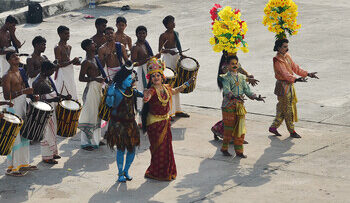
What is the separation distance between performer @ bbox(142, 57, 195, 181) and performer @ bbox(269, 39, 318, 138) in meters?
2.84

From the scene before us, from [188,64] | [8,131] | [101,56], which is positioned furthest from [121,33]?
[8,131]


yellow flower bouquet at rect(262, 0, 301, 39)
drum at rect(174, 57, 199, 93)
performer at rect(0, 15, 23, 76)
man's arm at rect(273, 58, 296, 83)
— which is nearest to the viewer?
yellow flower bouquet at rect(262, 0, 301, 39)

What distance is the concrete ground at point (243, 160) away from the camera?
10234mm

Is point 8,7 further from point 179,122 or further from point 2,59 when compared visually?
point 179,122

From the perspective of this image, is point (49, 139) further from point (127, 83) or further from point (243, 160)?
point (243, 160)

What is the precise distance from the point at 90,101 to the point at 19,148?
1.86 metres

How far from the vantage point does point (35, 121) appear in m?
10.6

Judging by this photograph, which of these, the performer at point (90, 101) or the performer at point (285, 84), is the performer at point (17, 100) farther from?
the performer at point (285, 84)

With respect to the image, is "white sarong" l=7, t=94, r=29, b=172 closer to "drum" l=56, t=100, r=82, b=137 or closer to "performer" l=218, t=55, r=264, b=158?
"drum" l=56, t=100, r=82, b=137

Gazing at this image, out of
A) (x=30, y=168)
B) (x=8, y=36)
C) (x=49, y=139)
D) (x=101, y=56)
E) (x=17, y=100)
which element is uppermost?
(x=8, y=36)

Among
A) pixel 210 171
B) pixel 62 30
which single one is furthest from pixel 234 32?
pixel 62 30

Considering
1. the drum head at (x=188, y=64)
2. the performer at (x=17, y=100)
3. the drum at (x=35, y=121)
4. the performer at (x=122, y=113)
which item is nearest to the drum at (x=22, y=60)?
the performer at (x=17, y=100)

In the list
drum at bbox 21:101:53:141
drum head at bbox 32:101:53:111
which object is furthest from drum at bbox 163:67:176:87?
drum at bbox 21:101:53:141

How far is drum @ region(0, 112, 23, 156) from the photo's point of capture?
10039mm
